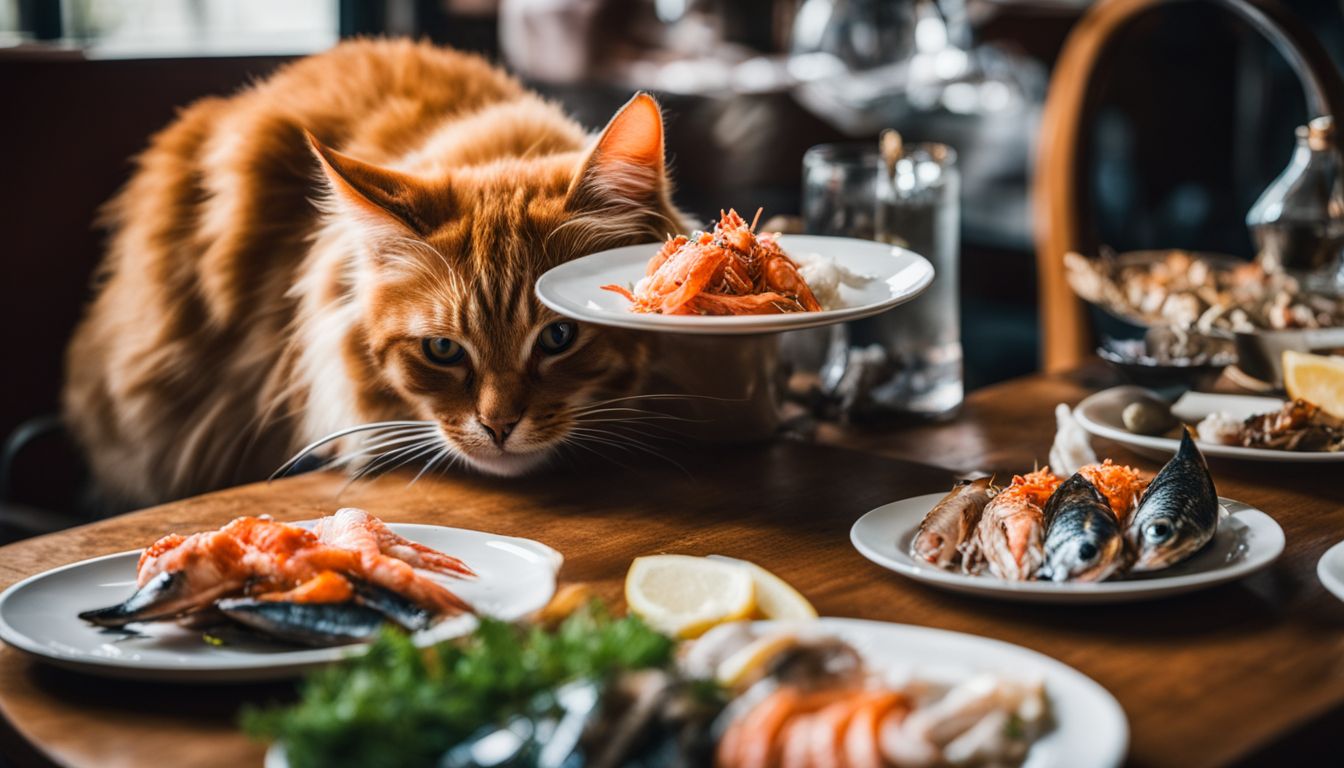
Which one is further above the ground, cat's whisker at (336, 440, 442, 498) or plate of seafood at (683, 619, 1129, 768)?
plate of seafood at (683, 619, 1129, 768)

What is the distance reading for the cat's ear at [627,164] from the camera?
1432 mm

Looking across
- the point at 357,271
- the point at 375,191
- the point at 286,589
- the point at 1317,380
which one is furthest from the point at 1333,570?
the point at 357,271

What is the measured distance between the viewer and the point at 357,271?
165 centimetres

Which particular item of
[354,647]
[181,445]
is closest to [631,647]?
[354,647]

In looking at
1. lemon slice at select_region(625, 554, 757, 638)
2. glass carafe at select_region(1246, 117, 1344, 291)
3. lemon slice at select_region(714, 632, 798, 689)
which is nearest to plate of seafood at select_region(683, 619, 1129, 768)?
lemon slice at select_region(714, 632, 798, 689)

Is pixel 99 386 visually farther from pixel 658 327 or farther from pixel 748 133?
pixel 748 133

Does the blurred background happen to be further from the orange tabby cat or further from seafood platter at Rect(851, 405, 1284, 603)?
seafood platter at Rect(851, 405, 1284, 603)

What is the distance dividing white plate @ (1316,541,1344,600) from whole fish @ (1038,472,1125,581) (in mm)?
177

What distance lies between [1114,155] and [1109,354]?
14.8 ft

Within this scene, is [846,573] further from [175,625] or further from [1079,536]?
[175,625]

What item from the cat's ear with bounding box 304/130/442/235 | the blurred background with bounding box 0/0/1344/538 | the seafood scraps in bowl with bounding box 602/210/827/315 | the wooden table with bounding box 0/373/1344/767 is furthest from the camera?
the blurred background with bounding box 0/0/1344/538

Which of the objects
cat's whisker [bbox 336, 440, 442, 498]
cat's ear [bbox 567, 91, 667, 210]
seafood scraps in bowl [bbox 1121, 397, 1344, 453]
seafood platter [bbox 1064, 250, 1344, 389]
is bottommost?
cat's whisker [bbox 336, 440, 442, 498]

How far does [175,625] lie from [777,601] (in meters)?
0.50

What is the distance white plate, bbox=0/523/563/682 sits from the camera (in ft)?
3.19
